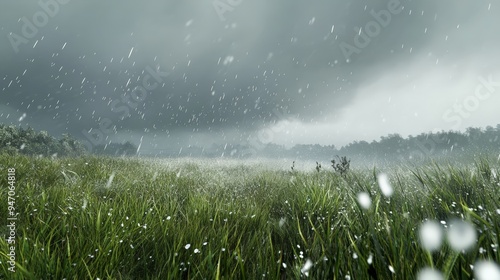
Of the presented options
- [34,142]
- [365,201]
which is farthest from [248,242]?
[34,142]

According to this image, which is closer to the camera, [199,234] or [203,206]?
[199,234]

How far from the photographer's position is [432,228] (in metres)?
2.16

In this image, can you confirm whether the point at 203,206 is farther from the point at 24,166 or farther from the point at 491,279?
the point at 24,166

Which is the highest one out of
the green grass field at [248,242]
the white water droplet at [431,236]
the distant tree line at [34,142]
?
the distant tree line at [34,142]

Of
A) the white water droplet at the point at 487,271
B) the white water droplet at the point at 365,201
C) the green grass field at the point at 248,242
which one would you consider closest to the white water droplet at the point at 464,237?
the green grass field at the point at 248,242

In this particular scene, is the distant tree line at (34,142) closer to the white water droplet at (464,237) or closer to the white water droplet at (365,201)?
the white water droplet at (365,201)

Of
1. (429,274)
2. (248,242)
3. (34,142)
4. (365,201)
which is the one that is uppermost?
(34,142)


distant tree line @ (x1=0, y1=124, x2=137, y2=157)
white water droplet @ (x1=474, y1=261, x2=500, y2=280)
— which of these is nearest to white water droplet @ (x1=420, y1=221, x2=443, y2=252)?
white water droplet @ (x1=474, y1=261, x2=500, y2=280)

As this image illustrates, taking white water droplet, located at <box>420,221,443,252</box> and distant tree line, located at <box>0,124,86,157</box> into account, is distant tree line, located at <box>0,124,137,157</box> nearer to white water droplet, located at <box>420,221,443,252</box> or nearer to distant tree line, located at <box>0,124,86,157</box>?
distant tree line, located at <box>0,124,86,157</box>

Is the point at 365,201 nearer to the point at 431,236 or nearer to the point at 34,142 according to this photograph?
the point at 431,236

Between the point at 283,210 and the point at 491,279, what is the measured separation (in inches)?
124

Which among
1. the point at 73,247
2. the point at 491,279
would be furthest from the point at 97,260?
the point at 491,279

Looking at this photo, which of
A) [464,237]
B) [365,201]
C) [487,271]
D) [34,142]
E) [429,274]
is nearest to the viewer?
[487,271]

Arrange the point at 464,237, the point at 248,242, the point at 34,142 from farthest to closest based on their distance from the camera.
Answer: the point at 34,142 → the point at 248,242 → the point at 464,237
